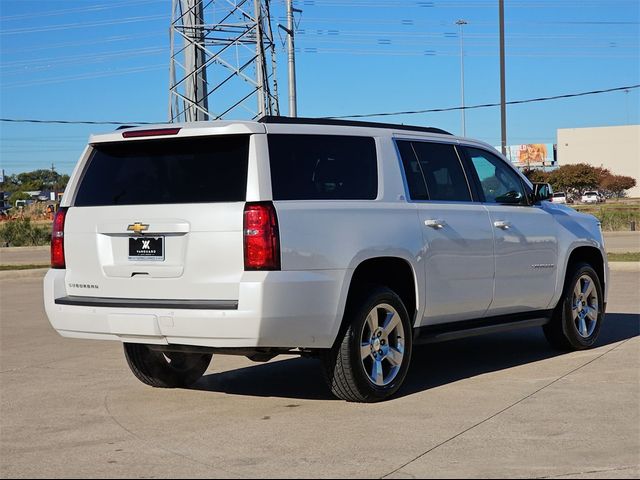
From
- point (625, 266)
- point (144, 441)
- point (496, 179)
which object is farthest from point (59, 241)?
point (625, 266)

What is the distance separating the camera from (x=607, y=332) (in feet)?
37.4

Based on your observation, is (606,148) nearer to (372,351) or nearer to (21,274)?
(21,274)

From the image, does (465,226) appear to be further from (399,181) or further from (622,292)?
(622,292)

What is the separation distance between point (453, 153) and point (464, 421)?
9.33ft

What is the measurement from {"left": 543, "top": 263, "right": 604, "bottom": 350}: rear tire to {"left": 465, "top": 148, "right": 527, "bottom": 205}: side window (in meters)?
1.11

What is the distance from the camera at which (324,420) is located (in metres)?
6.88

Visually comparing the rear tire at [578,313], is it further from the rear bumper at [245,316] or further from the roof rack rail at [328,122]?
the rear bumper at [245,316]

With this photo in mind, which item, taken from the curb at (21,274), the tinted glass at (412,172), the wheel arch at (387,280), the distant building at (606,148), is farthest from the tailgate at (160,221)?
the distant building at (606,148)

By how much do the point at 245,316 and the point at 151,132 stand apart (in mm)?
1620

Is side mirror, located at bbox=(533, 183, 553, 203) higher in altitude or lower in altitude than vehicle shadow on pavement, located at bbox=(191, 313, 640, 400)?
higher

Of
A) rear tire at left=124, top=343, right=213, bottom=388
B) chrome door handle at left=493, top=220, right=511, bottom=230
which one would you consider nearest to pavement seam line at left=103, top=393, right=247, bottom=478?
rear tire at left=124, top=343, right=213, bottom=388

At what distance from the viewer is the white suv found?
267 inches

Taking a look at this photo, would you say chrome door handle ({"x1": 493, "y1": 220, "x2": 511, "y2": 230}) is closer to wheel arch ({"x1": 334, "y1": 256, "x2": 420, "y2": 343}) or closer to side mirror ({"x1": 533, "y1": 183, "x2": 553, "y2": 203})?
side mirror ({"x1": 533, "y1": 183, "x2": 553, "y2": 203})

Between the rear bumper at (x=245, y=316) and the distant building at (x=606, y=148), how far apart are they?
130 m
